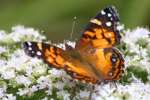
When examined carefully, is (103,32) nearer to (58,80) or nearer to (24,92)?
(58,80)

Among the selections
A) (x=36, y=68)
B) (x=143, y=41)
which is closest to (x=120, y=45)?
(x=143, y=41)

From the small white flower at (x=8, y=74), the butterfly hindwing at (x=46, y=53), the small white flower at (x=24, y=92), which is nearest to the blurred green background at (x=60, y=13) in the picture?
the small white flower at (x=8, y=74)

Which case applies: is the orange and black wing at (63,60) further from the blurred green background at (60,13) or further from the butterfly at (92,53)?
the blurred green background at (60,13)

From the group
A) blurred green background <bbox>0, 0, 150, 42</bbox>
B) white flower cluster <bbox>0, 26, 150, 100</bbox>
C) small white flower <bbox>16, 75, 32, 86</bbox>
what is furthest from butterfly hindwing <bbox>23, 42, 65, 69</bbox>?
blurred green background <bbox>0, 0, 150, 42</bbox>

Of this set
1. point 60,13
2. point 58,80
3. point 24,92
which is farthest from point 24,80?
point 60,13

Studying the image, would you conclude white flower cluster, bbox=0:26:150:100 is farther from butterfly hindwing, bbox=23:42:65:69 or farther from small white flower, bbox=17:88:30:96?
butterfly hindwing, bbox=23:42:65:69

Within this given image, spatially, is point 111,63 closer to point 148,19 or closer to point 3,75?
point 3,75
